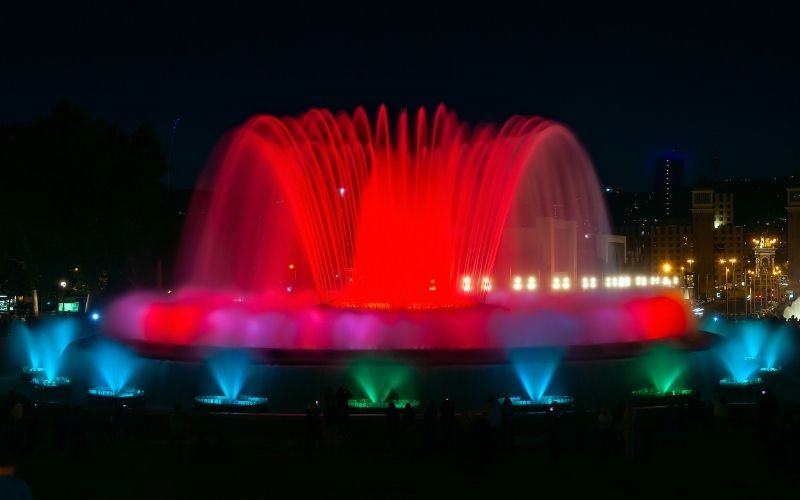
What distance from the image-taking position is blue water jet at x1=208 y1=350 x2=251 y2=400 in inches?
706

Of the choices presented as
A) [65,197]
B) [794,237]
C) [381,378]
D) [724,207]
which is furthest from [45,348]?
[724,207]

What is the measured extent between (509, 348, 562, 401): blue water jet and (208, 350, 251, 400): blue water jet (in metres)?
5.26

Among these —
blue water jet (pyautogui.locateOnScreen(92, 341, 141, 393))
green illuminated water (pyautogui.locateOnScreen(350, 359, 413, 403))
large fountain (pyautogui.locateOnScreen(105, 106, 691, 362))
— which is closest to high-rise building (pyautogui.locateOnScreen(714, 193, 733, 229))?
large fountain (pyautogui.locateOnScreen(105, 106, 691, 362))

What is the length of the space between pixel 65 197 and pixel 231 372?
26.6m

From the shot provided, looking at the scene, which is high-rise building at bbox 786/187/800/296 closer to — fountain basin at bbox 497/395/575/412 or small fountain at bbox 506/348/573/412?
small fountain at bbox 506/348/573/412

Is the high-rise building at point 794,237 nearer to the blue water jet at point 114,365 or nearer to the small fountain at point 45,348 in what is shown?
the small fountain at point 45,348

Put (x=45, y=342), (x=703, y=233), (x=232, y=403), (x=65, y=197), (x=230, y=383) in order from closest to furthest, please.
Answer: (x=232, y=403) → (x=230, y=383) → (x=45, y=342) → (x=65, y=197) → (x=703, y=233)

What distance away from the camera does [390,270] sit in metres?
27.4

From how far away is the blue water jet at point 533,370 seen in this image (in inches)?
708

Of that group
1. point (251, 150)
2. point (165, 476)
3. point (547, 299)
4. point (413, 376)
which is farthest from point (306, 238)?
point (165, 476)

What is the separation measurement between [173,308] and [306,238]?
28.9 ft

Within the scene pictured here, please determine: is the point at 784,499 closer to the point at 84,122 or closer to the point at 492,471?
the point at 492,471

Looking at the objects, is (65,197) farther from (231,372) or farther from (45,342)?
(231,372)

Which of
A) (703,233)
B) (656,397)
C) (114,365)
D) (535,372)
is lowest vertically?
(656,397)
